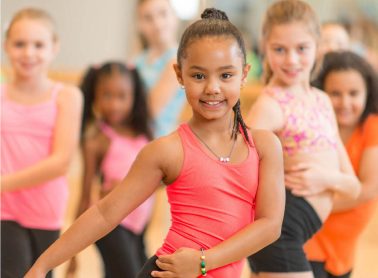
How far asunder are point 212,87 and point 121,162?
1818 millimetres

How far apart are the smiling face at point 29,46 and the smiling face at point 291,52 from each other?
41.1 inches

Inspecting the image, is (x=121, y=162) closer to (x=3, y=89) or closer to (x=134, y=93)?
(x=134, y=93)

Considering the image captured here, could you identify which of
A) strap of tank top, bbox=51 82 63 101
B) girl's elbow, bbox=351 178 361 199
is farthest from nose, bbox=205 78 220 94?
strap of tank top, bbox=51 82 63 101

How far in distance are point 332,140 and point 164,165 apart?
2.97ft

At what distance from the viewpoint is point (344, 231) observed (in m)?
3.34

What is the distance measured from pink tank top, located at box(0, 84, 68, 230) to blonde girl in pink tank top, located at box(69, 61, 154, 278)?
1.71ft

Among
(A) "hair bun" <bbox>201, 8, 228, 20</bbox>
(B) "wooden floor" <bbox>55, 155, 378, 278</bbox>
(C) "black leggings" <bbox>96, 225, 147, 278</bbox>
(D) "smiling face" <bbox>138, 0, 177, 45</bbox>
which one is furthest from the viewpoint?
(B) "wooden floor" <bbox>55, 155, 378, 278</bbox>

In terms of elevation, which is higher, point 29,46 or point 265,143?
point 29,46

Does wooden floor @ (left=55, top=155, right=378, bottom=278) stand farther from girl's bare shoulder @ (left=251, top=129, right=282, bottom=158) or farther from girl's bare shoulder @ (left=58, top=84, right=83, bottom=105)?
girl's bare shoulder @ (left=251, top=129, right=282, bottom=158)

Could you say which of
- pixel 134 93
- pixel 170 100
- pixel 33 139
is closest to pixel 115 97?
pixel 134 93

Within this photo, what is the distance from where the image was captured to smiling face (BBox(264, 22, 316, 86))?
111 inches

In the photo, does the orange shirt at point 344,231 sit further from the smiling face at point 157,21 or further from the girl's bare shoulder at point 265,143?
the smiling face at point 157,21

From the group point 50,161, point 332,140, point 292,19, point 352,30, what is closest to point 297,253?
point 332,140

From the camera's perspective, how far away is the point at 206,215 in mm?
2215
